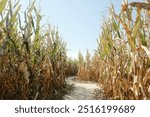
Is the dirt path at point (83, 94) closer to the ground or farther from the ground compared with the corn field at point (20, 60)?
closer to the ground

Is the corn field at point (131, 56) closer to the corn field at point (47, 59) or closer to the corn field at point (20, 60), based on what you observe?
the corn field at point (47, 59)

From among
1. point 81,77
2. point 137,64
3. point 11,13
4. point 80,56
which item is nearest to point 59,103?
point 137,64

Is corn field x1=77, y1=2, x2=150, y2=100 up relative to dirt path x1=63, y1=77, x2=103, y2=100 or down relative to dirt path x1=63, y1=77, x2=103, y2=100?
up

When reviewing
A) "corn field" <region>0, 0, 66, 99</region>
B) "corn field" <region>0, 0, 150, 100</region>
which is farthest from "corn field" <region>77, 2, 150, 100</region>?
"corn field" <region>0, 0, 66, 99</region>

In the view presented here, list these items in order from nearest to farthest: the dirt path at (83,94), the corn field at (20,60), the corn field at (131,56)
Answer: the corn field at (131,56)
the corn field at (20,60)
the dirt path at (83,94)

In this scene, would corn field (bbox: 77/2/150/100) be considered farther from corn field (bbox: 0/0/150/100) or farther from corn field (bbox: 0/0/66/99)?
corn field (bbox: 0/0/66/99)

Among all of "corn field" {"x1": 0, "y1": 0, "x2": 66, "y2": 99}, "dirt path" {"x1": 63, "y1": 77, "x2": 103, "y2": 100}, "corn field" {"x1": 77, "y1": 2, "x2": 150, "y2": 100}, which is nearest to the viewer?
"corn field" {"x1": 77, "y1": 2, "x2": 150, "y2": 100}

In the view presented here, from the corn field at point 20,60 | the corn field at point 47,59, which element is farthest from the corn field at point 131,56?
the corn field at point 20,60

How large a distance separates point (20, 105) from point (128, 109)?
0.84 meters

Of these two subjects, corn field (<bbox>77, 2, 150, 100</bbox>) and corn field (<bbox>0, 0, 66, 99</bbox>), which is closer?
corn field (<bbox>77, 2, 150, 100</bbox>)

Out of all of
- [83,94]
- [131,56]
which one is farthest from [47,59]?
[131,56]

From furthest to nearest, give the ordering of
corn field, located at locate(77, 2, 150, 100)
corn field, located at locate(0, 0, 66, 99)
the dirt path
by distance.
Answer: the dirt path → corn field, located at locate(0, 0, 66, 99) → corn field, located at locate(77, 2, 150, 100)

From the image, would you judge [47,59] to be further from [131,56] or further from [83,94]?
[131,56]

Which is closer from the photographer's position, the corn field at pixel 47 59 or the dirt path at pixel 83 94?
the corn field at pixel 47 59
